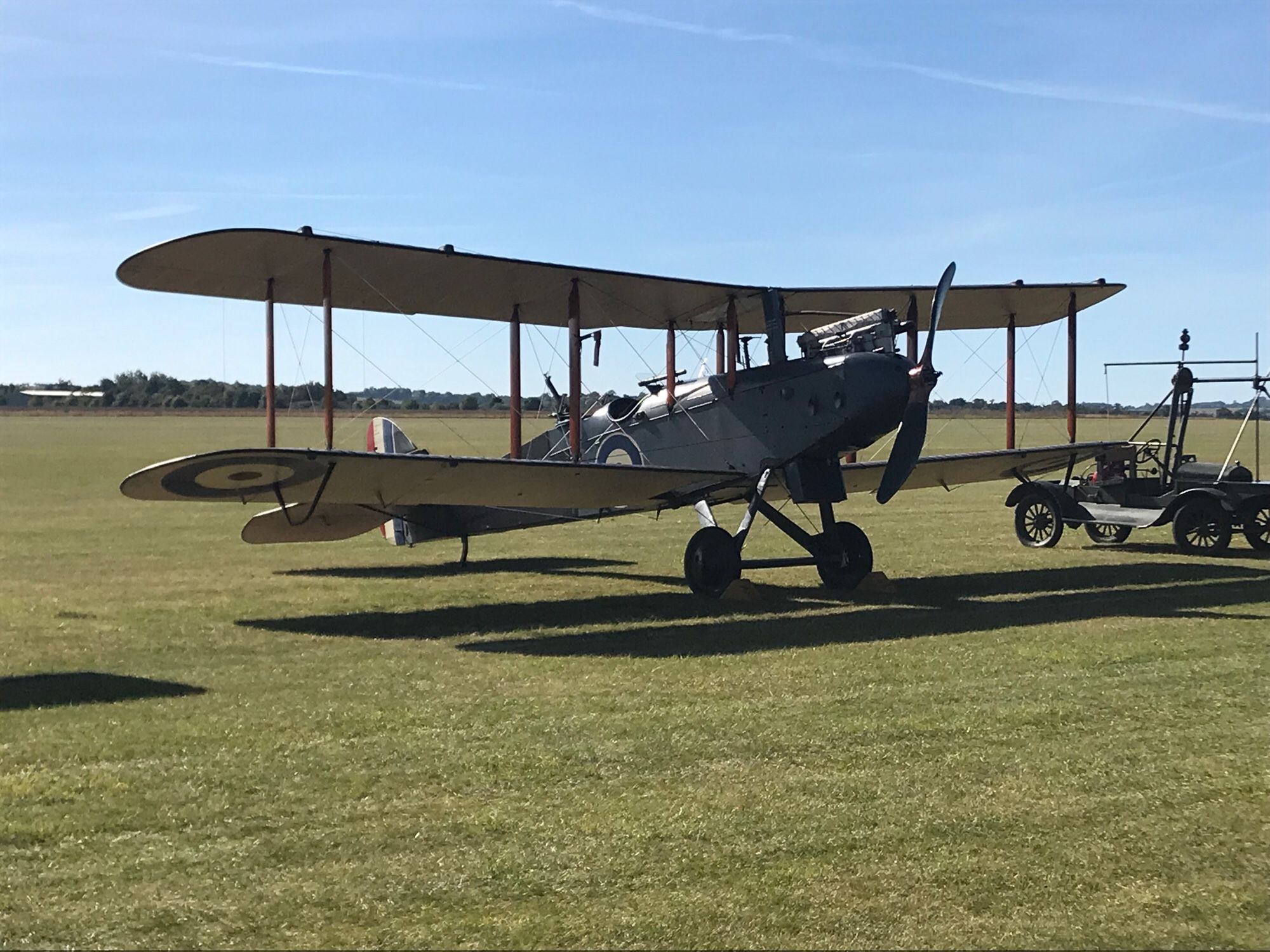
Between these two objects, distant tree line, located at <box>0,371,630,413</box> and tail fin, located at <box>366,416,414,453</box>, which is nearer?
tail fin, located at <box>366,416,414,453</box>

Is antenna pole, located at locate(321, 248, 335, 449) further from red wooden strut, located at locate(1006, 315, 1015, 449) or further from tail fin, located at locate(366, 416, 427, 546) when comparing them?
red wooden strut, located at locate(1006, 315, 1015, 449)

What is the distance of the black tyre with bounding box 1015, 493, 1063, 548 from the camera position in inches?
621

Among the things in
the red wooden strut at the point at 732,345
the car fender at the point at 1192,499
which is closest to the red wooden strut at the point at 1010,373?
the car fender at the point at 1192,499

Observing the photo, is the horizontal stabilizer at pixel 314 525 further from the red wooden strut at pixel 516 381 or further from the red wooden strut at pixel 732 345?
the red wooden strut at pixel 732 345

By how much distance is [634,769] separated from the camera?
5469 millimetres

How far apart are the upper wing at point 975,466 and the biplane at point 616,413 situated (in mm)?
104

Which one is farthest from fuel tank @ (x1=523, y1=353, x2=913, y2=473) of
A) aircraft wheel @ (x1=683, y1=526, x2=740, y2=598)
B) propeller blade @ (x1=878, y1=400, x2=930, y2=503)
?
aircraft wheel @ (x1=683, y1=526, x2=740, y2=598)

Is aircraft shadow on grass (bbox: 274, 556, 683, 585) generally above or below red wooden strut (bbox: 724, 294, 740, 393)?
below

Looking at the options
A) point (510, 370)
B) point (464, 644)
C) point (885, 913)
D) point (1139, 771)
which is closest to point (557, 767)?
point (885, 913)

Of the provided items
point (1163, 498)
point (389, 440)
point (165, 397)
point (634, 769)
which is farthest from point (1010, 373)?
point (165, 397)

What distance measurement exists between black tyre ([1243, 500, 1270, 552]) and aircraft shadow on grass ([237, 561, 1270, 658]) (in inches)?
77.7

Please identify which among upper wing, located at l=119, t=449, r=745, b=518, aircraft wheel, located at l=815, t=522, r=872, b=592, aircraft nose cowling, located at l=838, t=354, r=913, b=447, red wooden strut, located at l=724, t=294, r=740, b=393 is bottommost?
aircraft wheel, located at l=815, t=522, r=872, b=592

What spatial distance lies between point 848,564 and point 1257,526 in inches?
242

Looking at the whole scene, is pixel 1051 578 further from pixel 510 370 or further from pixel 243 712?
pixel 243 712
